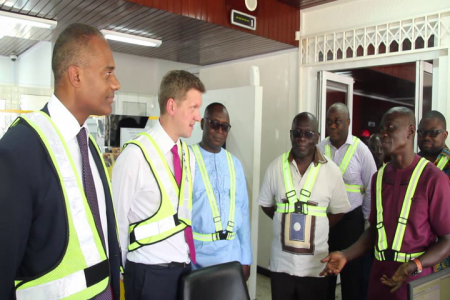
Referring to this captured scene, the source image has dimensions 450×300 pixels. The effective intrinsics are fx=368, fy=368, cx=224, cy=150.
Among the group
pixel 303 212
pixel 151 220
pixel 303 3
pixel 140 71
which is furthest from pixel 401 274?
pixel 140 71

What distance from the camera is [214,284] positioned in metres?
1.71

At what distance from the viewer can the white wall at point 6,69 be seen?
24.7 ft

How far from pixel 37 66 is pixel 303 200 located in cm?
583

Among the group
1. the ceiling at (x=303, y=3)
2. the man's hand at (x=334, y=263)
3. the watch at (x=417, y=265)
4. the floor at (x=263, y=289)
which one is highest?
the ceiling at (x=303, y=3)

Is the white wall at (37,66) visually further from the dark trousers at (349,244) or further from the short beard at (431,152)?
the short beard at (431,152)

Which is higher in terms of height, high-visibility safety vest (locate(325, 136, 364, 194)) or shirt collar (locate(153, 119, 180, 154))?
shirt collar (locate(153, 119, 180, 154))

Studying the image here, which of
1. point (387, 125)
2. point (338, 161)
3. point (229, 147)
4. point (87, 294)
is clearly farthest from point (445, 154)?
point (87, 294)

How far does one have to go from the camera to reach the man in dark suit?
0.91 metres

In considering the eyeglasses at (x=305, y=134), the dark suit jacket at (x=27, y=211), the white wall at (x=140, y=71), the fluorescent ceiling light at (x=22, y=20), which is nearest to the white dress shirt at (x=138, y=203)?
the dark suit jacket at (x=27, y=211)

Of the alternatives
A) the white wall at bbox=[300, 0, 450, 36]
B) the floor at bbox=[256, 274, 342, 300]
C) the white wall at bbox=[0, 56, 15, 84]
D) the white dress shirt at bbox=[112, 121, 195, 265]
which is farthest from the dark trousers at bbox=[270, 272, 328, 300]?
the white wall at bbox=[0, 56, 15, 84]

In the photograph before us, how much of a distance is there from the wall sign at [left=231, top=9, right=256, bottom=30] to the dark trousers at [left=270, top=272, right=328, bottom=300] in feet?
8.56

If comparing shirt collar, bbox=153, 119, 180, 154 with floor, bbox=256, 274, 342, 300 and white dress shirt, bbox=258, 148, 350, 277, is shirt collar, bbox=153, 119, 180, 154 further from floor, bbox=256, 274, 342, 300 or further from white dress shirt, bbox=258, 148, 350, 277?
floor, bbox=256, 274, 342, 300

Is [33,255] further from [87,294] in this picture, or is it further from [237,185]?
[237,185]

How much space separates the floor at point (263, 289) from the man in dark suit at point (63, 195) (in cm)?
Answer: 312
